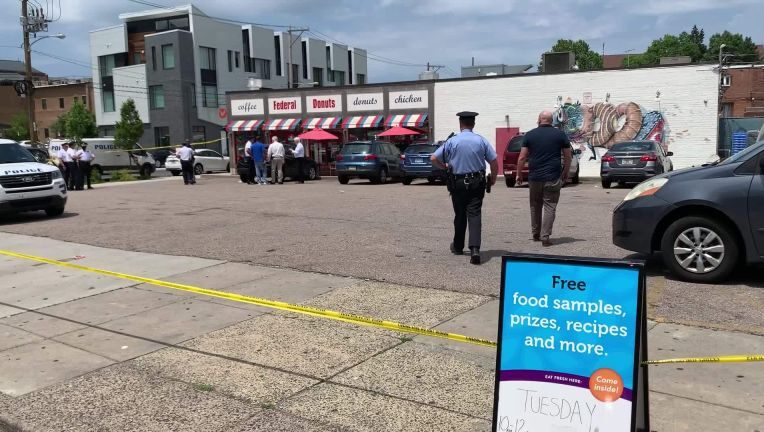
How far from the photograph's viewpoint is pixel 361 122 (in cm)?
3088

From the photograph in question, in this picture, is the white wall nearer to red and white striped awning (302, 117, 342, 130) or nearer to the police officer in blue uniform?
red and white striped awning (302, 117, 342, 130)

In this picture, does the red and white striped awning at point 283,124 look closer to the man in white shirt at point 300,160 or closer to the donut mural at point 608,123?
the man in white shirt at point 300,160

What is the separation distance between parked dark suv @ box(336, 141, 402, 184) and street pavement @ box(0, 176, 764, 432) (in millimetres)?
12901

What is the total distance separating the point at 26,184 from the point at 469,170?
10.1 metres

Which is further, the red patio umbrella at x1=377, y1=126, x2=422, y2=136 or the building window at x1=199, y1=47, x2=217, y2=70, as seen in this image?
the building window at x1=199, y1=47, x2=217, y2=70

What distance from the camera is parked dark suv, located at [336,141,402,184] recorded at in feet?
76.0

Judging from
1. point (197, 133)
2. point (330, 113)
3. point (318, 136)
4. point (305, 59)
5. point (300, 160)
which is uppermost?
point (305, 59)

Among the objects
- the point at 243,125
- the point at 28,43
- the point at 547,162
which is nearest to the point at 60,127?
the point at 28,43

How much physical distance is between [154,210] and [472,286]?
1029 centimetres

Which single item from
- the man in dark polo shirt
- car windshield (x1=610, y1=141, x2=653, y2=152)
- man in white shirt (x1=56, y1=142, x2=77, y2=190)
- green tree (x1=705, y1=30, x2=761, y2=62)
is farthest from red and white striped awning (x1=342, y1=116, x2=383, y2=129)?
green tree (x1=705, y1=30, x2=761, y2=62)

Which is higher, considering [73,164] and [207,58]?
[207,58]

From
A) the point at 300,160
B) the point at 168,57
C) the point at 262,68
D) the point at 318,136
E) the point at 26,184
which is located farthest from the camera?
the point at 262,68

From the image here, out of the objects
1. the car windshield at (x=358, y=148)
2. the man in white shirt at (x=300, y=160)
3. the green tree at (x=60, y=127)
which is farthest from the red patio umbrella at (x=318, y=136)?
the green tree at (x=60, y=127)

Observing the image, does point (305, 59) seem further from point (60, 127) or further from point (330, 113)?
point (330, 113)
